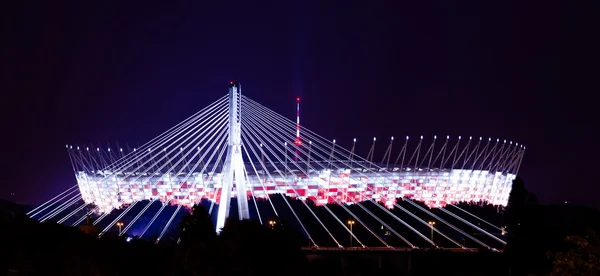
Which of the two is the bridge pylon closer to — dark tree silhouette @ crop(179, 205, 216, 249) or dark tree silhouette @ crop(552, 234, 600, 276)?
dark tree silhouette @ crop(179, 205, 216, 249)

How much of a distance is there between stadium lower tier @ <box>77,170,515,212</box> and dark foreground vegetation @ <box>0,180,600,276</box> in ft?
81.2

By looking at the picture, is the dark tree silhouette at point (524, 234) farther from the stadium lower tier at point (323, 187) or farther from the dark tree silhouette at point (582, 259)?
the stadium lower tier at point (323, 187)

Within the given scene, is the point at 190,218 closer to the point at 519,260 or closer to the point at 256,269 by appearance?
the point at 256,269

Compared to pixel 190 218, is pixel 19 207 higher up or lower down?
lower down

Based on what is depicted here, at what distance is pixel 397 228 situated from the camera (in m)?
38.4

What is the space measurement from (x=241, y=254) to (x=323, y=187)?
3804cm

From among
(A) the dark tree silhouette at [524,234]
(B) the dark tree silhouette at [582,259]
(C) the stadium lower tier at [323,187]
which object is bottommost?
(C) the stadium lower tier at [323,187]

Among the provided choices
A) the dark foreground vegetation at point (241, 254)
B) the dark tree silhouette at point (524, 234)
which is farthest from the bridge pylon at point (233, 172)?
the dark tree silhouette at point (524, 234)

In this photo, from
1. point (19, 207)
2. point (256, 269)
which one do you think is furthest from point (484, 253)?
point (19, 207)

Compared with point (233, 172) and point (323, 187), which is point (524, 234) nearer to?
point (233, 172)

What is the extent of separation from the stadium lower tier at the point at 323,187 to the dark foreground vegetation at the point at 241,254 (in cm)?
2475

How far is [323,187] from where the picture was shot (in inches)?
2072

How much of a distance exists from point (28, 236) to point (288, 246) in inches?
298

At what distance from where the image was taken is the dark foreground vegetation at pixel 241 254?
1438 cm
